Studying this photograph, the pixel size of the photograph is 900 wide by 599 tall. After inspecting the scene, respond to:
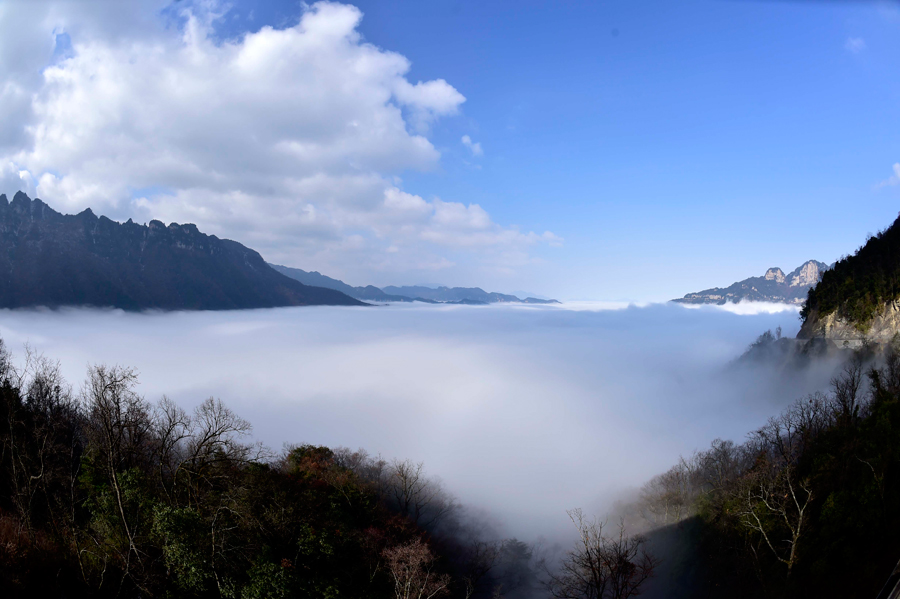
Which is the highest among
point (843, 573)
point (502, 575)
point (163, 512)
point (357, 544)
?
point (163, 512)

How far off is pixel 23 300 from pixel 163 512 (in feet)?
830

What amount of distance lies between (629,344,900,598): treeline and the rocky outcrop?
1046 inches

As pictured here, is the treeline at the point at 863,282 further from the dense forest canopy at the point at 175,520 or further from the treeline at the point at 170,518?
the treeline at the point at 170,518

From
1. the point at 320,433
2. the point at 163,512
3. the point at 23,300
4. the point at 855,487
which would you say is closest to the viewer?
the point at 163,512

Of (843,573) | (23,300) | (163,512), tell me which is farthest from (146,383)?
(843,573)

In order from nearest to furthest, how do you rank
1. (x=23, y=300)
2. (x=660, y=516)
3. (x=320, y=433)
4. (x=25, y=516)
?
Result: (x=25, y=516) < (x=660, y=516) < (x=320, y=433) < (x=23, y=300)

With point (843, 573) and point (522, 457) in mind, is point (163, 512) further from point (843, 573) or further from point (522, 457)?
point (522, 457)

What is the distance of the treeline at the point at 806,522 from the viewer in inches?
957

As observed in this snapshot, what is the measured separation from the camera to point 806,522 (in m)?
27.7

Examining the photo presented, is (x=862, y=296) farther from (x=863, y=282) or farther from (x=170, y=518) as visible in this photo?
(x=170, y=518)

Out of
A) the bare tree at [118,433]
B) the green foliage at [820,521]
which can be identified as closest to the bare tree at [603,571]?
the green foliage at [820,521]

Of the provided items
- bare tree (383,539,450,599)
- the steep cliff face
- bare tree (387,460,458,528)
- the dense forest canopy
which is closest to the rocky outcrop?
the steep cliff face

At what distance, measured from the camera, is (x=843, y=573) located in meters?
24.1

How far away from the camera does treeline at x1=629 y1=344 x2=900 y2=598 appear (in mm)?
24312
